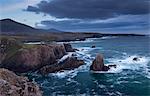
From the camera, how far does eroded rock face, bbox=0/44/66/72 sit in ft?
205

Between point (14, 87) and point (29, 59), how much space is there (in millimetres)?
39236

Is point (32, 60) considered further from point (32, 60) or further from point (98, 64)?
point (98, 64)

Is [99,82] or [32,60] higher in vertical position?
[32,60]

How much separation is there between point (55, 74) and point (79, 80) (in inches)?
267

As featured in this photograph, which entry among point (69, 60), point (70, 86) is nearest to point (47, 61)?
point (69, 60)

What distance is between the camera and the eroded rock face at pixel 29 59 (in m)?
62.5

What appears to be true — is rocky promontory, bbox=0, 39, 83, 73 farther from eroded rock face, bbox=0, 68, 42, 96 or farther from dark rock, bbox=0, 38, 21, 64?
eroded rock face, bbox=0, 68, 42, 96

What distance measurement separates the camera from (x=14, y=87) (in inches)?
965

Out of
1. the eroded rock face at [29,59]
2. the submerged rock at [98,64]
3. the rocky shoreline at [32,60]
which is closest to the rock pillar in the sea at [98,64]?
the submerged rock at [98,64]

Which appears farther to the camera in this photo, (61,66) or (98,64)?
(61,66)

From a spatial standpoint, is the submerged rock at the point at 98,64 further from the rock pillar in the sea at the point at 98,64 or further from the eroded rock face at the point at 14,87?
the eroded rock face at the point at 14,87

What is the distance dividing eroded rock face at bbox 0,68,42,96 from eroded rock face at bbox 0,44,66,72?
113ft

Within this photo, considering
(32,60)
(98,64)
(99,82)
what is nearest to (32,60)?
(32,60)

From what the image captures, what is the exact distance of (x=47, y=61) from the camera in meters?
67.8
